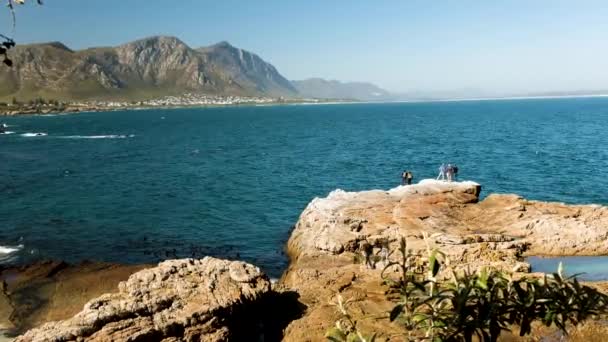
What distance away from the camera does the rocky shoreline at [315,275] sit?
60.8 feet

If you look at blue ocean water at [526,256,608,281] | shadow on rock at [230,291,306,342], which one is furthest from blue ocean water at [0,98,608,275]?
blue ocean water at [526,256,608,281]

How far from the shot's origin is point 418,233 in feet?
105

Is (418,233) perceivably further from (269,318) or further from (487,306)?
(487,306)

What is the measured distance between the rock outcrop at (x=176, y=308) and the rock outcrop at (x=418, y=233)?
128 inches

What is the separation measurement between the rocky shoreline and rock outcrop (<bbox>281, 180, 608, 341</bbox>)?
3.3 inches

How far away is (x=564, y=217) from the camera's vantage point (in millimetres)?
34750

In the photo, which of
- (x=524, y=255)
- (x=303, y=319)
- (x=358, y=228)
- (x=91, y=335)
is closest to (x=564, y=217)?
(x=524, y=255)

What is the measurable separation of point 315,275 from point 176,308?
9465mm

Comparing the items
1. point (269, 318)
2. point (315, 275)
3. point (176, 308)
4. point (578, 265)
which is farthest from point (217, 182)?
point (176, 308)

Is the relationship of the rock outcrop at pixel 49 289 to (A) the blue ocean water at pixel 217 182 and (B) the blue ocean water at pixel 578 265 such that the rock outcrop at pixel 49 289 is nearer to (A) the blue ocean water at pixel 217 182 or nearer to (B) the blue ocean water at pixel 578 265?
(A) the blue ocean water at pixel 217 182

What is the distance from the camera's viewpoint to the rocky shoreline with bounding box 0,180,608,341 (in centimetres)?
1853

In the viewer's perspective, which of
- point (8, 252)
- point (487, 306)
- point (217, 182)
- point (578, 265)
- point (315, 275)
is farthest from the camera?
point (217, 182)

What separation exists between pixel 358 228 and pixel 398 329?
1465cm

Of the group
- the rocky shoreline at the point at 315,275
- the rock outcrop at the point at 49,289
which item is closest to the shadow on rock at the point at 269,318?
the rocky shoreline at the point at 315,275
